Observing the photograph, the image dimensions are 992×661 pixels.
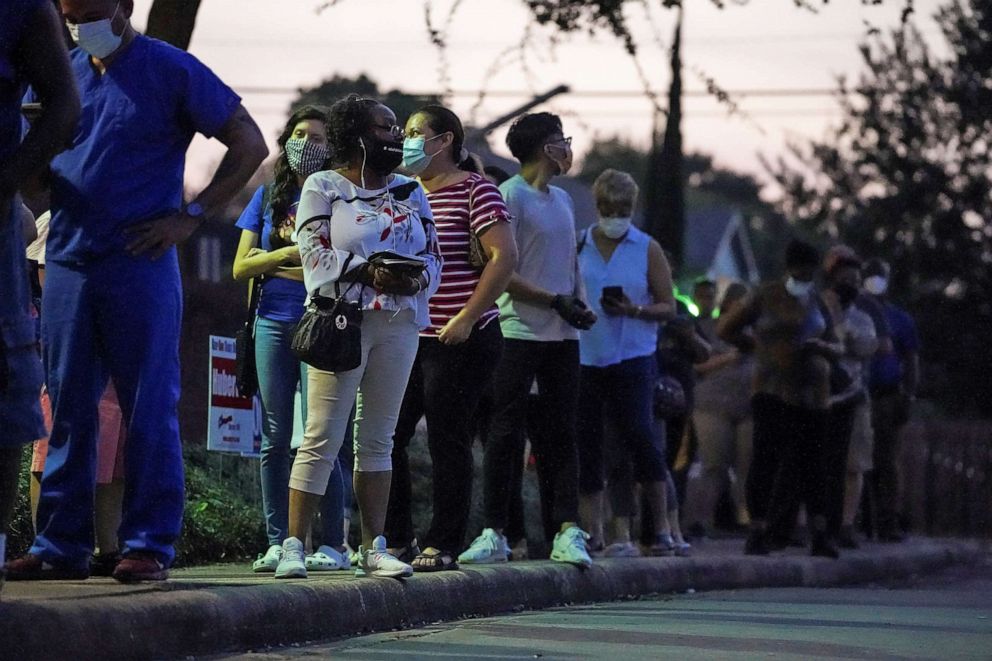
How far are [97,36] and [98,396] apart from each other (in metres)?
1.19

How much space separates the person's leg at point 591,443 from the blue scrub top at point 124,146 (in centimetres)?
393

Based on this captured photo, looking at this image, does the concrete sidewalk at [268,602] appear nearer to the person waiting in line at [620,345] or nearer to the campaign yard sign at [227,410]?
the person waiting in line at [620,345]

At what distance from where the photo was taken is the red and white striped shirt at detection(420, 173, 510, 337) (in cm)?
874

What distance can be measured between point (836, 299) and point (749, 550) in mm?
1756

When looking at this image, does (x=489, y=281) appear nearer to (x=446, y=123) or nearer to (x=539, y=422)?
(x=446, y=123)

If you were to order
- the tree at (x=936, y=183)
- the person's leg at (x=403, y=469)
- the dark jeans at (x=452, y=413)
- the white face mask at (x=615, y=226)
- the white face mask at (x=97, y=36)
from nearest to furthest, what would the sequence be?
the white face mask at (x=97, y=36) < the dark jeans at (x=452, y=413) < the person's leg at (x=403, y=469) < the white face mask at (x=615, y=226) < the tree at (x=936, y=183)

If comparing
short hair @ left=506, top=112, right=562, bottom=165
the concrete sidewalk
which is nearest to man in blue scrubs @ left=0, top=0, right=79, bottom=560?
the concrete sidewalk

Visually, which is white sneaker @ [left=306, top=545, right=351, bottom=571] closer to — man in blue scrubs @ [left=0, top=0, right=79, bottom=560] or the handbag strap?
the handbag strap

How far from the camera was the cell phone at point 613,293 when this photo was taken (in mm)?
11000

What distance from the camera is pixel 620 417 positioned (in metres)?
11.0

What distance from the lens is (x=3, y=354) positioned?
18.5ft

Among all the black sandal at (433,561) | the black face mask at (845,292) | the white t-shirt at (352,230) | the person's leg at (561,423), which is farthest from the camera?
the black face mask at (845,292)

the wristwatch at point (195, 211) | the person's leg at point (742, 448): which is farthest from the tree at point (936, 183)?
the wristwatch at point (195, 211)

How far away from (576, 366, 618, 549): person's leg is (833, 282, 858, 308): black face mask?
2994mm
